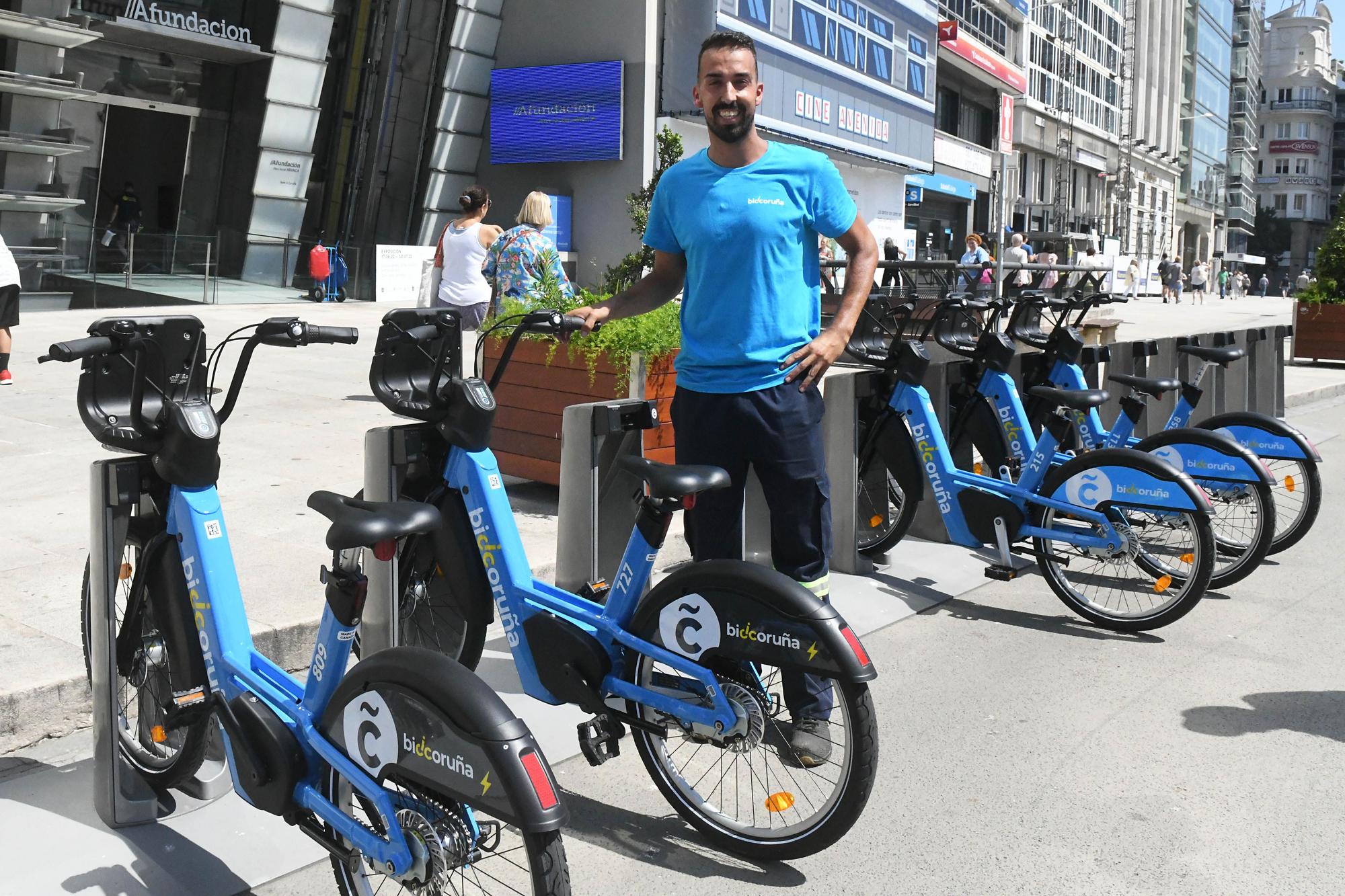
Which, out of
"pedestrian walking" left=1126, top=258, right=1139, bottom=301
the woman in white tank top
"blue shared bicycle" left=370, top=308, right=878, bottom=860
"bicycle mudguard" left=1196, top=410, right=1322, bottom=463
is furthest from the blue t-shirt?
"pedestrian walking" left=1126, top=258, right=1139, bottom=301

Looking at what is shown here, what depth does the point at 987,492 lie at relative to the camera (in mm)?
6062

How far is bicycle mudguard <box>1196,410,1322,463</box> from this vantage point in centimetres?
672

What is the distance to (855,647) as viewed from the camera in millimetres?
3232

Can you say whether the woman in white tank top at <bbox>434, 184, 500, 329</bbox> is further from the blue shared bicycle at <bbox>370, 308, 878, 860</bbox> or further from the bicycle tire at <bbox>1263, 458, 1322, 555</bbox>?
the blue shared bicycle at <bbox>370, 308, 878, 860</bbox>

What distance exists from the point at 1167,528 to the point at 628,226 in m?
26.0

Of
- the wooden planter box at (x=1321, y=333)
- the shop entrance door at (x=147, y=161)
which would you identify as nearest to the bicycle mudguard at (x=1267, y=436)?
the wooden planter box at (x=1321, y=333)

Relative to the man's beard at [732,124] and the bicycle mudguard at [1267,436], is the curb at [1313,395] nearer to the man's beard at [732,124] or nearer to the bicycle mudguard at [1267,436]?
the bicycle mudguard at [1267,436]

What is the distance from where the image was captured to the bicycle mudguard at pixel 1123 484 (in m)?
5.39

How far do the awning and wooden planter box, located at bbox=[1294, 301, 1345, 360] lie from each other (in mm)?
29509

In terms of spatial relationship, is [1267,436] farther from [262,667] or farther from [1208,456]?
[262,667]

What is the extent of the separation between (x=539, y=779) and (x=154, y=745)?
167cm

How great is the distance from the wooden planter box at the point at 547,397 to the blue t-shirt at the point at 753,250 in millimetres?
2579

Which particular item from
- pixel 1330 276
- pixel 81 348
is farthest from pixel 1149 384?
pixel 1330 276

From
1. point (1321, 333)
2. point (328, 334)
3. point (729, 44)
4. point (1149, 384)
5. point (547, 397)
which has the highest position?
point (1321, 333)
